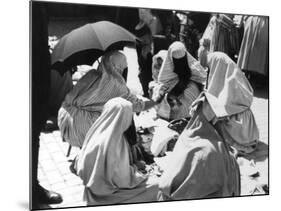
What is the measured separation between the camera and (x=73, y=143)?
439 centimetres

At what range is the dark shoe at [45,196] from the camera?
169 inches

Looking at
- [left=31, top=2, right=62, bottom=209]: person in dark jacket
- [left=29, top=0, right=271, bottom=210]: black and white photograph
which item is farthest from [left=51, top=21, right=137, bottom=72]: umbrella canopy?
[left=31, top=2, right=62, bottom=209]: person in dark jacket

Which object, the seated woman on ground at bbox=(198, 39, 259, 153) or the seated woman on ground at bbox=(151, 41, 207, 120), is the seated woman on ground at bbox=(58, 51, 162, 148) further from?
the seated woman on ground at bbox=(198, 39, 259, 153)

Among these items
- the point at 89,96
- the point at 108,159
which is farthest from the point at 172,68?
the point at 108,159

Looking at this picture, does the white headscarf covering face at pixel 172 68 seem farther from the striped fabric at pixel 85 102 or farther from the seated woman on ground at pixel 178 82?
the striped fabric at pixel 85 102

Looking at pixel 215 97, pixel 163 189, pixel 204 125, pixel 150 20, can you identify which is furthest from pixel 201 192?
pixel 150 20

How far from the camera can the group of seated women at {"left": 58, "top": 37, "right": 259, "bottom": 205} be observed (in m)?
4.37

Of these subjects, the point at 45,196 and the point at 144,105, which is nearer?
the point at 45,196

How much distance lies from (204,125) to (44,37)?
6.21 feet

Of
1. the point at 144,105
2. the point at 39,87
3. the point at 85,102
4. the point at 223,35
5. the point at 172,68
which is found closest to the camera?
the point at 39,87

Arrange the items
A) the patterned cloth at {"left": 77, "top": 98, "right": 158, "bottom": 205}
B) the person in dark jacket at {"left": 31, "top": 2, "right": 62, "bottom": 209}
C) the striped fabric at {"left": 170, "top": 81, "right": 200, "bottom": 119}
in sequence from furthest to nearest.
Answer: the striped fabric at {"left": 170, "top": 81, "right": 200, "bottom": 119} < the patterned cloth at {"left": 77, "top": 98, "right": 158, "bottom": 205} < the person in dark jacket at {"left": 31, "top": 2, "right": 62, "bottom": 209}

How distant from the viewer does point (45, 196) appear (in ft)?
14.1

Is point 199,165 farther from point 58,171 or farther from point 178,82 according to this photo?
point 58,171

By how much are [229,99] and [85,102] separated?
5.15 ft
